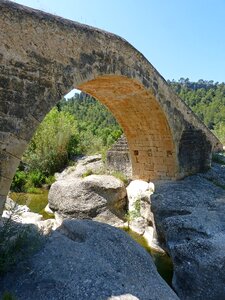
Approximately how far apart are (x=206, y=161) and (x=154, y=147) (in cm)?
204

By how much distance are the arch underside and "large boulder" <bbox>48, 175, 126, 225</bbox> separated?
1.28 m

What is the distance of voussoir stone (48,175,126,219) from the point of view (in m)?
9.94

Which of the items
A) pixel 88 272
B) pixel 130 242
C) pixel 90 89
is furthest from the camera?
pixel 90 89

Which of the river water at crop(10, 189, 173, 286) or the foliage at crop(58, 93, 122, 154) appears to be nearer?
the river water at crop(10, 189, 173, 286)

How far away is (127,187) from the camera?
11.5 meters

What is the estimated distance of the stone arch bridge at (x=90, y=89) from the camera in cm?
512

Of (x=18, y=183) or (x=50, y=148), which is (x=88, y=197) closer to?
(x=18, y=183)

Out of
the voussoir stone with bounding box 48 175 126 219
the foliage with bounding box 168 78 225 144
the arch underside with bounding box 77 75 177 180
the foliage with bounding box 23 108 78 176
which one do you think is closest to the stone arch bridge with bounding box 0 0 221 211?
the arch underside with bounding box 77 75 177 180

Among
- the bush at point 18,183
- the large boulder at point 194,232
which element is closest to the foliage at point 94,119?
the bush at point 18,183

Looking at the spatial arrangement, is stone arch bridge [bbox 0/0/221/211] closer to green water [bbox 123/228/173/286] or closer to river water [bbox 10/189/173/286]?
river water [bbox 10/189/173/286]

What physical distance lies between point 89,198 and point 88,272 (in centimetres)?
590

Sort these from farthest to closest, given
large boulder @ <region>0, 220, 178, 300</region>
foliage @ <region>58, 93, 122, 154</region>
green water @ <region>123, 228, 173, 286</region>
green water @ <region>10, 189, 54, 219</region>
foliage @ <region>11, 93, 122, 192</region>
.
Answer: foliage @ <region>58, 93, 122, 154</region> → foliage @ <region>11, 93, 122, 192</region> → green water @ <region>10, 189, 54, 219</region> → green water @ <region>123, 228, 173, 286</region> → large boulder @ <region>0, 220, 178, 300</region>

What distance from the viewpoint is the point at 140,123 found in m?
10.4

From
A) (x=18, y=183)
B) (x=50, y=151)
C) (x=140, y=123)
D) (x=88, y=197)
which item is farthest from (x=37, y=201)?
(x=140, y=123)
